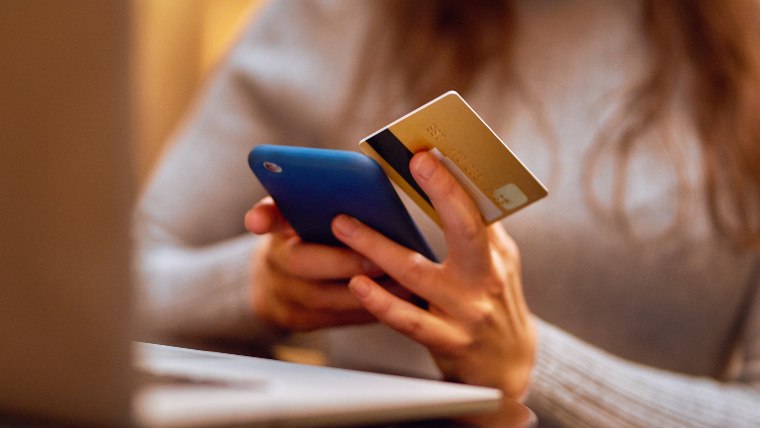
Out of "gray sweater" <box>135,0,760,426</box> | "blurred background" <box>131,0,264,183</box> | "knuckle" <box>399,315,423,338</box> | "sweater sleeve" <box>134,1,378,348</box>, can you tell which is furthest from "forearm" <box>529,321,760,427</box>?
"blurred background" <box>131,0,264,183</box>

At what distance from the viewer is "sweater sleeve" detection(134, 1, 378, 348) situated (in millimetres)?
1171

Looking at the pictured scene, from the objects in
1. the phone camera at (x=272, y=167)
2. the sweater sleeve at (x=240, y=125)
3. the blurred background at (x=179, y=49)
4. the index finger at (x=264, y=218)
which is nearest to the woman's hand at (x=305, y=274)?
the index finger at (x=264, y=218)

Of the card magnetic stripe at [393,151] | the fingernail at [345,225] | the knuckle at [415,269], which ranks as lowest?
the knuckle at [415,269]

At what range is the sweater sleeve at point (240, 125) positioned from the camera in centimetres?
117

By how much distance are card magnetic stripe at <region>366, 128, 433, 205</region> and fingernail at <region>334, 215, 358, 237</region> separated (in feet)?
0.18

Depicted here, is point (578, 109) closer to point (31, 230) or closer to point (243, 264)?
point (243, 264)

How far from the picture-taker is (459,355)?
653 mm

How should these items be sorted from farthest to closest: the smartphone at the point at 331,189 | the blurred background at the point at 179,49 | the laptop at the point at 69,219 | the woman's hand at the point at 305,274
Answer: the blurred background at the point at 179,49, the woman's hand at the point at 305,274, the smartphone at the point at 331,189, the laptop at the point at 69,219

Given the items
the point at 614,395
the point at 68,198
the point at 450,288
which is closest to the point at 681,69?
the point at 614,395

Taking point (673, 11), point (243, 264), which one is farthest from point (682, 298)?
Result: point (243, 264)

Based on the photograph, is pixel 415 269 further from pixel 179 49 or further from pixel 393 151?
pixel 179 49

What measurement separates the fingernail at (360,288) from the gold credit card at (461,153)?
0.26 ft

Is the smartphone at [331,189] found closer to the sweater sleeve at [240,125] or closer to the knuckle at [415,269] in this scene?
the knuckle at [415,269]

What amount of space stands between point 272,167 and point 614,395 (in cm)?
44
